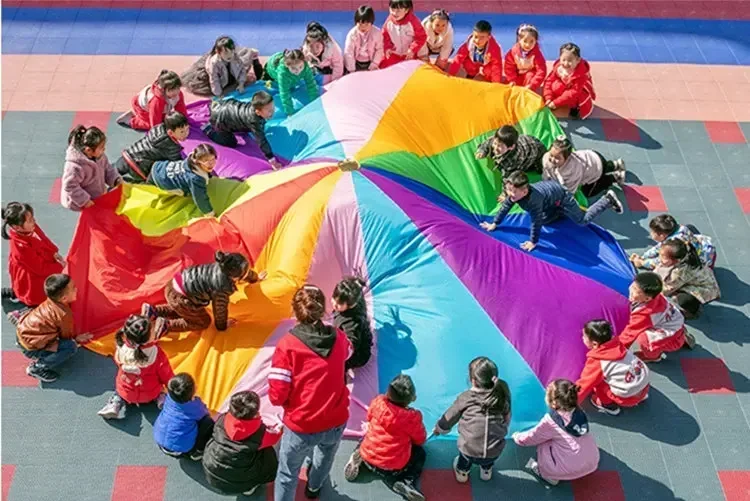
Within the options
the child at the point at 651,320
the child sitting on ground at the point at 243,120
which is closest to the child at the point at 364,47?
the child sitting on ground at the point at 243,120

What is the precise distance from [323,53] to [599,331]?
4.09 meters

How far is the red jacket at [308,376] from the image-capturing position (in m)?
4.63

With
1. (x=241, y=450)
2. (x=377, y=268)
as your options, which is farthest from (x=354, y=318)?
(x=241, y=450)

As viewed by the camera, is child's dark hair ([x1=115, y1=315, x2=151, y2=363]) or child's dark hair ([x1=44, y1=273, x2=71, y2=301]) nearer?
child's dark hair ([x1=115, y1=315, x2=151, y2=363])

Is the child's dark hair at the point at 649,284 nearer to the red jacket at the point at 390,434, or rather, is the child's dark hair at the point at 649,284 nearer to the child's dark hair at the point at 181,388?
the red jacket at the point at 390,434

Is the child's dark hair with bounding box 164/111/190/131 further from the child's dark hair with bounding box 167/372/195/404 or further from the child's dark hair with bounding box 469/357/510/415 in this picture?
the child's dark hair with bounding box 469/357/510/415

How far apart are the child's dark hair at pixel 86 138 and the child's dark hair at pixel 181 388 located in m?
2.00

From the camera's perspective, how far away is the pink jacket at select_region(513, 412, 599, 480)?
5.28 metres

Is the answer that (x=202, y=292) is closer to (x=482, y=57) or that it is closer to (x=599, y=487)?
(x=599, y=487)

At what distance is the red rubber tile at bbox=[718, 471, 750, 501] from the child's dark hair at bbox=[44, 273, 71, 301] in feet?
15.1

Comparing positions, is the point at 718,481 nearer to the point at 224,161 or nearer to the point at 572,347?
the point at 572,347

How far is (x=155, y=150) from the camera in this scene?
6.88 meters

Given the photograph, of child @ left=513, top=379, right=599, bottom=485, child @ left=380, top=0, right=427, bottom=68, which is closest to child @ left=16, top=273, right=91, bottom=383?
child @ left=513, top=379, right=599, bottom=485

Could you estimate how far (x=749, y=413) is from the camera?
5996 millimetres
